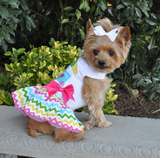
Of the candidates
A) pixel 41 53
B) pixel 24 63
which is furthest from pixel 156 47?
pixel 24 63

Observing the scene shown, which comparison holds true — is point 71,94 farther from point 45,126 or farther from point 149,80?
point 149,80

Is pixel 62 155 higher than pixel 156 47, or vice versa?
pixel 156 47

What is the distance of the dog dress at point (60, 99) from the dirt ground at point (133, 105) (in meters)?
1.77

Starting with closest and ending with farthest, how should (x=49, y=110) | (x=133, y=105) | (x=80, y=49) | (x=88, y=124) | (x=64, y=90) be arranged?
1. (x=49, y=110)
2. (x=64, y=90)
3. (x=88, y=124)
4. (x=80, y=49)
5. (x=133, y=105)

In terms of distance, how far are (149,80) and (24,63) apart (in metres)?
2.24

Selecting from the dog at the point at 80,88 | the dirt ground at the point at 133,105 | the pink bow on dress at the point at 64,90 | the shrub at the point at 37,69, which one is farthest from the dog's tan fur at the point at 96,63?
the dirt ground at the point at 133,105

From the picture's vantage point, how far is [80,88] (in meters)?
2.11

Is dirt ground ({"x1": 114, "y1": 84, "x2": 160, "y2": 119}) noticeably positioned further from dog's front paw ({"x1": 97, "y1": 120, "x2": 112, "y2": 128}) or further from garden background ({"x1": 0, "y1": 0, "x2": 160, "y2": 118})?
dog's front paw ({"x1": 97, "y1": 120, "x2": 112, "y2": 128})

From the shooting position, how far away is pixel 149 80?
12.2 feet

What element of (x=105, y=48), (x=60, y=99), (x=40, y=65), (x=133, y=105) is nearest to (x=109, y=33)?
(x=105, y=48)

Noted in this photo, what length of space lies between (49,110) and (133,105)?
2.35 meters

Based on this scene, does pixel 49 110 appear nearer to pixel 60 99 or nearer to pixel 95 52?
pixel 60 99

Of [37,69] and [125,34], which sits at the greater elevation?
[125,34]

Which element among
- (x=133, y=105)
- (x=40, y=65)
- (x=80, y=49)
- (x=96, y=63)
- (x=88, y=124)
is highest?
(x=96, y=63)
